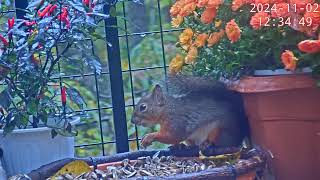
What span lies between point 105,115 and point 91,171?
5.72ft

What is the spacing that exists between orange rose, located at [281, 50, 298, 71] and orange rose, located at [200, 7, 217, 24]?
0.87ft

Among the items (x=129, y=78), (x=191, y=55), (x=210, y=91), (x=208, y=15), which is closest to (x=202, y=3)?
(x=208, y=15)

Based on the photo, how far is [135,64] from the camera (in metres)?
4.02

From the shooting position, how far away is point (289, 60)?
6.73 feet

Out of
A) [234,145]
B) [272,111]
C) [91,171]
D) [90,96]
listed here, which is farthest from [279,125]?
[90,96]

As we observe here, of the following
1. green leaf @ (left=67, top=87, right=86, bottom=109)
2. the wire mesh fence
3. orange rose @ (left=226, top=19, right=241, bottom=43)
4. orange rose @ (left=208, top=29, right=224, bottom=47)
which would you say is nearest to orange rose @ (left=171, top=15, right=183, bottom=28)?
orange rose @ (left=208, top=29, right=224, bottom=47)

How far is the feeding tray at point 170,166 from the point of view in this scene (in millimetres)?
2072

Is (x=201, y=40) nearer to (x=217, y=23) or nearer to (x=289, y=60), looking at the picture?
(x=217, y=23)

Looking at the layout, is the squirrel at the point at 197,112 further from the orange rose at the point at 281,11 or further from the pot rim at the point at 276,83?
the orange rose at the point at 281,11

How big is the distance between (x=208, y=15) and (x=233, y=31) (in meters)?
0.12

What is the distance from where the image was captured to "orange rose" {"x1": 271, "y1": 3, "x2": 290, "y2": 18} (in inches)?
81.2

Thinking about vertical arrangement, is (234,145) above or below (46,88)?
below

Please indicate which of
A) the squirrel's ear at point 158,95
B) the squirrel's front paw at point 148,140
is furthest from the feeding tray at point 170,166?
→ the squirrel's ear at point 158,95

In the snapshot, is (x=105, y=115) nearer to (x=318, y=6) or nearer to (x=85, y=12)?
(x=85, y=12)
